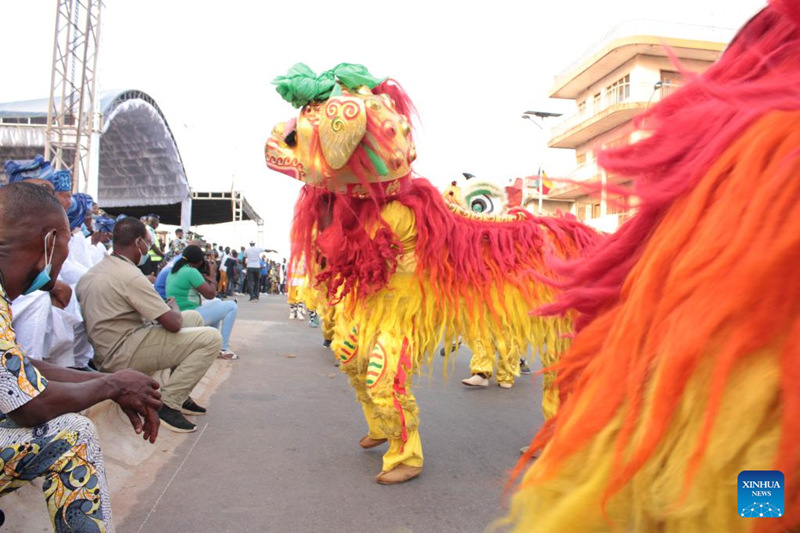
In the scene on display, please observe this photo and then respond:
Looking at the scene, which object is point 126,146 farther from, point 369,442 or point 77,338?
point 369,442

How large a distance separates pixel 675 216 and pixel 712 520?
413mm

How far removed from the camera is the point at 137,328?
3928 millimetres

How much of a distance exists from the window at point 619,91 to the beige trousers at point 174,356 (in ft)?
66.1

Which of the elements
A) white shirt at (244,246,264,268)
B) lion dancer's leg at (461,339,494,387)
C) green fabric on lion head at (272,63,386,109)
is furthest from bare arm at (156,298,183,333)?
white shirt at (244,246,264,268)

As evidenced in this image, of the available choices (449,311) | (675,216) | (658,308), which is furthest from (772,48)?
(449,311)

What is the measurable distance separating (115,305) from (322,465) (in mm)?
1765

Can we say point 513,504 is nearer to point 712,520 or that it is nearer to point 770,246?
point 712,520

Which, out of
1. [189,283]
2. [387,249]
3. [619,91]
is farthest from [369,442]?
[619,91]

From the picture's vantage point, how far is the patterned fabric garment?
68.9 inches

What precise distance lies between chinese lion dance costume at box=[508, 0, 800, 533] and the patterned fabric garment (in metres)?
1.65

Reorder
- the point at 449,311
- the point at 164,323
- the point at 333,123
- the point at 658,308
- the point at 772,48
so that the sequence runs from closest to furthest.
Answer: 1. the point at 658,308
2. the point at 772,48
3. the point at 333,123
4. the point at 449,311
5. the point at 164,323

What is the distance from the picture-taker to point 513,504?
79 cm

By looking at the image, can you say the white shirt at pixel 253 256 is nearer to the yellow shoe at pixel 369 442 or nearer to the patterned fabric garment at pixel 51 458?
the yellow shoe at pixel 369 442

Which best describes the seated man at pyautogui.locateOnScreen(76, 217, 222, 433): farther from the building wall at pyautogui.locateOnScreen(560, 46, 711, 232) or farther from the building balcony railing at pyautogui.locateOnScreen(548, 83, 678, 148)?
the building balcony railing at pyautogui.locateOnScreen(548, 83, 678, 148)
